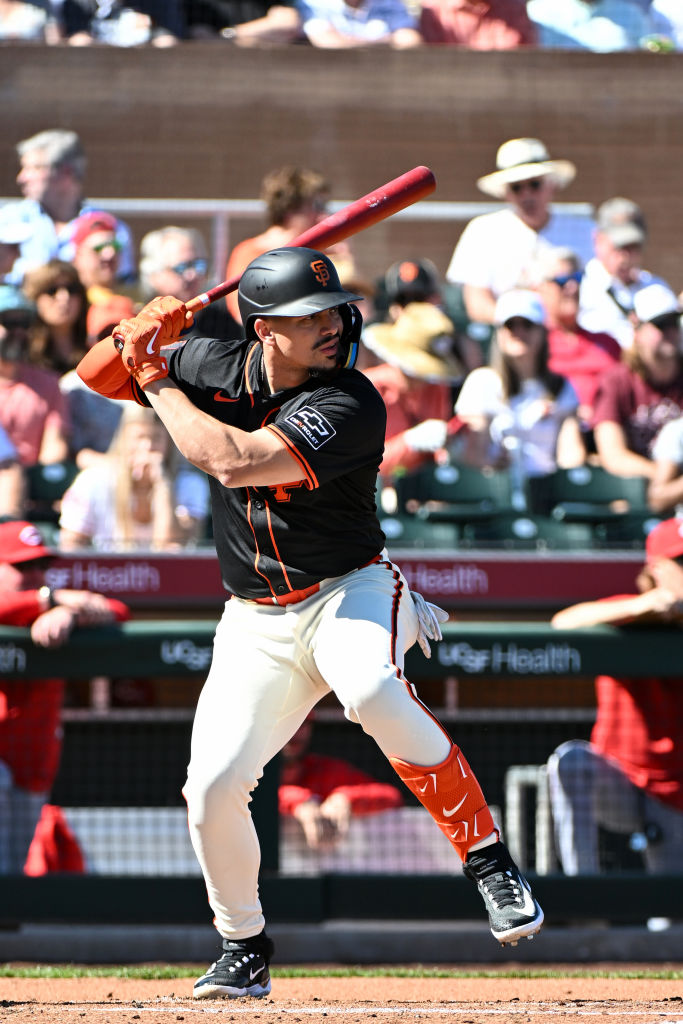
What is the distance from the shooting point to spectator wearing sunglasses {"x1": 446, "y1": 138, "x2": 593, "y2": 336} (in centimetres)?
698

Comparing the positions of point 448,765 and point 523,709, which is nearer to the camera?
point 448,765

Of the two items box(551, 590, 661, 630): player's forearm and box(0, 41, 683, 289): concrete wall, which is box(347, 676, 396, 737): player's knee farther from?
box(0, 41, 683, 289): concrete wall

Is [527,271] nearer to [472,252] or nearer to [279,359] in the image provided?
[472,252]

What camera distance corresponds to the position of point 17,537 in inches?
179

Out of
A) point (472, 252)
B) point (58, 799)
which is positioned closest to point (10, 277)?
point (472, 252)

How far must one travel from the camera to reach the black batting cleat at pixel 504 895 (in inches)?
111

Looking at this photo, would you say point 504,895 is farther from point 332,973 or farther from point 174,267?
point 174,267

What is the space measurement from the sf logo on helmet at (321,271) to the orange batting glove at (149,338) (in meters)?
0.34

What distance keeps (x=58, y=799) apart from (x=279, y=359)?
7.39 feet

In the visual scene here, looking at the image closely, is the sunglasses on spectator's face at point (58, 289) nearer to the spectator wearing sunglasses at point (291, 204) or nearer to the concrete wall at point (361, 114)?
the spectator wearing sunglasses at point (291, 204)

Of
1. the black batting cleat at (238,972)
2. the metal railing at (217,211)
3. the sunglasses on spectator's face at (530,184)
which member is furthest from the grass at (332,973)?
the sunglasses on spectator's face at (530,184)

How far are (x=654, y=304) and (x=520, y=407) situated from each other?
1.03 m

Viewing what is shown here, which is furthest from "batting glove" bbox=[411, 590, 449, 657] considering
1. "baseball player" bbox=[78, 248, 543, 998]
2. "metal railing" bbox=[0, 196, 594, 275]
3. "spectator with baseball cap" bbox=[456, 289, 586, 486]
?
"metal railing" bbox=[0, 196, 594, 275]

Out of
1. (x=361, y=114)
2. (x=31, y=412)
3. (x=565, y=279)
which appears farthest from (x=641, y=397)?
(x=361, y=114)
